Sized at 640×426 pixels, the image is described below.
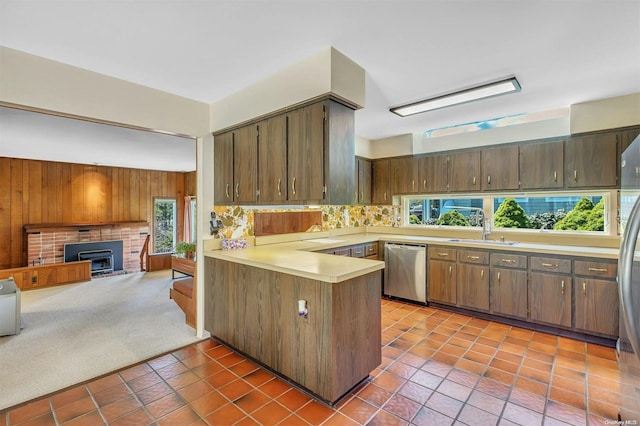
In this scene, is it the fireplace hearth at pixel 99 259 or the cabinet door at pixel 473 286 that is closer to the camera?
the cabinet door at pixel 473 286

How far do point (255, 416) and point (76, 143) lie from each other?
506cm

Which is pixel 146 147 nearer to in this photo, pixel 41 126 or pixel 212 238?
pixel 41 126

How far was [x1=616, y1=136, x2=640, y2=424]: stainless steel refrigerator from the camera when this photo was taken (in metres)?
1.10

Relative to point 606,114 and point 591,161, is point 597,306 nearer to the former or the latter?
point 591,161

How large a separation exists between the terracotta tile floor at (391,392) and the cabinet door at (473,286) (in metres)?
0.69

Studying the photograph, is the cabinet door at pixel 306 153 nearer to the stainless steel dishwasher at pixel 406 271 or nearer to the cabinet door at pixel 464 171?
the stainless steel dishwasher at pixel 406 271

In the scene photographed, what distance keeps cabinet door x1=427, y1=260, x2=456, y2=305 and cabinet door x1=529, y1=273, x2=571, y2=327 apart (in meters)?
0.83

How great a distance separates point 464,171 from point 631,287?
3289 millimetres

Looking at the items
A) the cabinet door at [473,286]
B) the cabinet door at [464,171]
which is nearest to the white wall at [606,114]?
the cabinet door at [464,171]

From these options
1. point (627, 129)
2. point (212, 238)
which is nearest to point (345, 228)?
point (212, 238)

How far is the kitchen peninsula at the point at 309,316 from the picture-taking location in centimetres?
207

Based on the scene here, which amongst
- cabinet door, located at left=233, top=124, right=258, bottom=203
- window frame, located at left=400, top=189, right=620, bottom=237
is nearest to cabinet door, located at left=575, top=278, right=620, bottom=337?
window frame, located at left=400, top=189, right=620, bottom=237

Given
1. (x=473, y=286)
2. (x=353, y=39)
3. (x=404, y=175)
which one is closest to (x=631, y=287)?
(x=353, y=39)

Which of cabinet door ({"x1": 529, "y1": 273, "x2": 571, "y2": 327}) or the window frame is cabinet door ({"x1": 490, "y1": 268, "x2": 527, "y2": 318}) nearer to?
cabinet door ({"x1": 529, "y1": 273, "x2": 571, "y2": 327})
